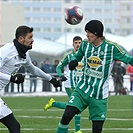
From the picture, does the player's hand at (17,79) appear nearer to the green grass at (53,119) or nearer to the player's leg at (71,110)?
the player's leg at (71,110)

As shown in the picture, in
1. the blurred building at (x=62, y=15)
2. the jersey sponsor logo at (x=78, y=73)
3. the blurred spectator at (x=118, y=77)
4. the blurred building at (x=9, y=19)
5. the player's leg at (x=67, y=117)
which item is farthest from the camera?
the blurred building at (x=62, y=15)

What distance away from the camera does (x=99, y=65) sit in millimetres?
10516

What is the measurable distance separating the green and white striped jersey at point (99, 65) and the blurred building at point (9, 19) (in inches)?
2076

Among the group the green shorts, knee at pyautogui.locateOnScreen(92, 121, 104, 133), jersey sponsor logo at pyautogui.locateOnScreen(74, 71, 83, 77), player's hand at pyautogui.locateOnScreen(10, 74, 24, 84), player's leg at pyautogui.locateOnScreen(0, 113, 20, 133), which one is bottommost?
knee at pyautogui.locateOnScreen(92, 121, 104, 133)

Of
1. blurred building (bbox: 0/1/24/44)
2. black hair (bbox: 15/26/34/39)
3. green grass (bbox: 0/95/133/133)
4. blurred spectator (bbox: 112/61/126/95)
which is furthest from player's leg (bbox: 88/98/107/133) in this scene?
blurred building (bbox: 0/1/24/44)

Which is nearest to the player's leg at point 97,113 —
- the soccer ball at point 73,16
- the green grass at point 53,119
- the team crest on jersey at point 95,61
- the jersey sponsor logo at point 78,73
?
the team crest on jersey at point 95,61

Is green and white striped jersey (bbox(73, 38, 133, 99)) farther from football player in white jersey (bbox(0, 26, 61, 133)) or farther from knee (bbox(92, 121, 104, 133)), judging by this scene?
football player in white jersey (bbox(0, 26, 61, 133))

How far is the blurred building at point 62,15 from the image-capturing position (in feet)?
479

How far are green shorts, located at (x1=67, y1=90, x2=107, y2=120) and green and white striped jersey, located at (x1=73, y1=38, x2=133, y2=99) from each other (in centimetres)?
7

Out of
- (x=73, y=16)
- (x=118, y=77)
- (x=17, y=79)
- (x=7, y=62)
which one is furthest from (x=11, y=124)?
(x=118, y=77)

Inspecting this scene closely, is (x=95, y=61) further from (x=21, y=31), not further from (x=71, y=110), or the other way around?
(x=21, y=31)

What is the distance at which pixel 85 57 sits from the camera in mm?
10633

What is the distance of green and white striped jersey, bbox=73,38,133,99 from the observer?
414 inches

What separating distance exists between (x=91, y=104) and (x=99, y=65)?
24.4 inches
